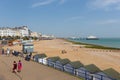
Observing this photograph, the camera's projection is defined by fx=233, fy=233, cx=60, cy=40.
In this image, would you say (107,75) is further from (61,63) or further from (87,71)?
(61,63)

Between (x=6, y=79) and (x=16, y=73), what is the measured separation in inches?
98.3

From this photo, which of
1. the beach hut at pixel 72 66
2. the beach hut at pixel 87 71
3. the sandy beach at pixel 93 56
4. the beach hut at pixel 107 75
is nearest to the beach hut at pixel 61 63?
the beach hut at pixel 72 66

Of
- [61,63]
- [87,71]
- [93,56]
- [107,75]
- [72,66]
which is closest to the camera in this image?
[107,75]

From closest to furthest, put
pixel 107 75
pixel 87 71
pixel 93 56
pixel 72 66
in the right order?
pixel 107 75
pixel 87 71
pixel 72 66
pixel 93 56

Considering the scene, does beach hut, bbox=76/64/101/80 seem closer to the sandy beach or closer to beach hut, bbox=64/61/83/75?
beach hut, bbox=64/61/83/75

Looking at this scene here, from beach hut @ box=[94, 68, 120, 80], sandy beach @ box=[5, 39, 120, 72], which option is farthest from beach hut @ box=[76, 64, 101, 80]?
sandy beach @ box=[5, 39, 120, 72]

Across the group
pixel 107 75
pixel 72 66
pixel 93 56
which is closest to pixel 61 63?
pixel 72 66

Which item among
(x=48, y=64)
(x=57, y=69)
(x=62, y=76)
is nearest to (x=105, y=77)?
(x=62, y=76)

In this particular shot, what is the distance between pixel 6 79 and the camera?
16.6 m

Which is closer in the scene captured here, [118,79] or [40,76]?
[118,79]

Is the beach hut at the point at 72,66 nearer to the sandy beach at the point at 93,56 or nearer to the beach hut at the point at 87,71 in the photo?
the beach hut at the point at 87,71

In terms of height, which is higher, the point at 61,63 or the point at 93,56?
the point at 61,63

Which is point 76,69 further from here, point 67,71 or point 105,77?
point 105,77

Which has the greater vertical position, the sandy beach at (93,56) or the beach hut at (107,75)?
the beach hut at (107,75)
